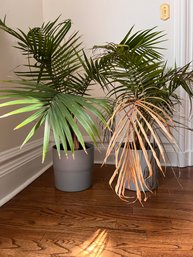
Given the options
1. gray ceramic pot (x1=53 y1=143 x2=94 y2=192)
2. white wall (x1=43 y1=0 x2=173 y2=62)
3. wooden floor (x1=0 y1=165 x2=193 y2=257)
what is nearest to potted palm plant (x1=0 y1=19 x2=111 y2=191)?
gray ceramic pot (x1=53 y1=143 x2=94 y2=192)

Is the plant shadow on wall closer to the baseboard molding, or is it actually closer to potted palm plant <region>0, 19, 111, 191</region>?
potted palm plant <region>0, 19, 111, 191</region>

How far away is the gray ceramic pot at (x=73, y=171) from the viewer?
1.35 m

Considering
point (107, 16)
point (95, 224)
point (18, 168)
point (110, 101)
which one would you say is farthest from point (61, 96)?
point (107, 16)

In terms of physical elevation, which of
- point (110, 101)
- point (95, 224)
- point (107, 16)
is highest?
point (107, 16)

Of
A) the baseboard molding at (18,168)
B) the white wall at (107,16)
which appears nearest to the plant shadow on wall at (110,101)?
the baseboard molding at (18,168)

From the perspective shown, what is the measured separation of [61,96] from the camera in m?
0.81

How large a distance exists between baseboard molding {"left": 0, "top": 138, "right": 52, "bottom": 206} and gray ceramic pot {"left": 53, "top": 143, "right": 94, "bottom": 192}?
247 millimetres

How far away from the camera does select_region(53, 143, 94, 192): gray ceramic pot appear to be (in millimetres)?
1346

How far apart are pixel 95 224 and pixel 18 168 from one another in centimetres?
65

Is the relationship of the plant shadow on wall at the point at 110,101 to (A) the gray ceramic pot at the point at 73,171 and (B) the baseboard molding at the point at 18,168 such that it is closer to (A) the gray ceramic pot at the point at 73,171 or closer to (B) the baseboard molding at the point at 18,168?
(A) the gray ceramic pot at the point at 73,171

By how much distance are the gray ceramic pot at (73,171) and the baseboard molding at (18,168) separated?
0.25 m

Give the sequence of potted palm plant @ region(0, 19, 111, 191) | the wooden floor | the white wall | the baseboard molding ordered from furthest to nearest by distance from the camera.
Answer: the white wall → the baseboard molding → the wooden floor → potted palm plant @ region(0, 19, 111, 191)

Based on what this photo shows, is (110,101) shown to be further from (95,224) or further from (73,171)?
(95,224)

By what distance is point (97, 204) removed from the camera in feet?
4.09
